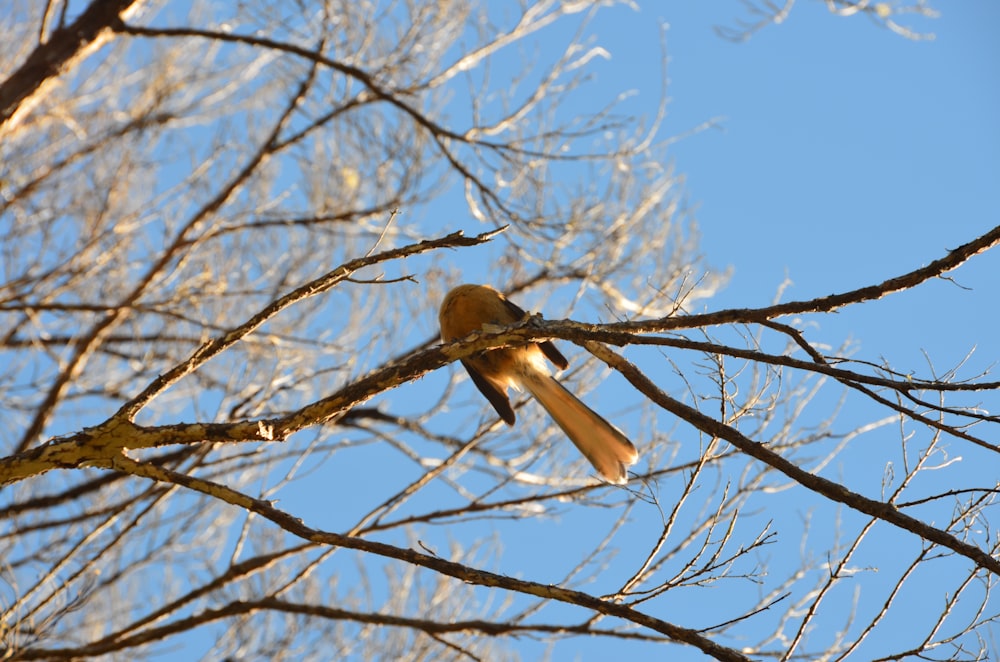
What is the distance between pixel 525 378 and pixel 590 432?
50cm

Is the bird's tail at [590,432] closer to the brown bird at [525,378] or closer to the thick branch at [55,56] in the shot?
the brown bird at [525,378]

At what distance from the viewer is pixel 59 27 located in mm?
4164

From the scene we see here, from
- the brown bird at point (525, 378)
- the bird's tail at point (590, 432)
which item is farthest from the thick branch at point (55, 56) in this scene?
the bird's tail at point (590, 432)

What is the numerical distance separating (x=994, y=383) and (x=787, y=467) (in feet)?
1.35

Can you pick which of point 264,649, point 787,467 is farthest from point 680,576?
point 264,649

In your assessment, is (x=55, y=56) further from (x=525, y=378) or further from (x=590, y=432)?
(x=590, y=432)

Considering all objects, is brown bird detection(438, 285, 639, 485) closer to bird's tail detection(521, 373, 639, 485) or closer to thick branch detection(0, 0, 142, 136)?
bird's tail detection(521, 373, 639, 485)

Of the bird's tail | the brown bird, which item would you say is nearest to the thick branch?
the brown bird

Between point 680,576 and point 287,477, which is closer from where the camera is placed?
point 680,576

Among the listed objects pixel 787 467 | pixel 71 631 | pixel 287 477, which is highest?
pixel 71 631

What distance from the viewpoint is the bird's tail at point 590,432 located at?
3.08 metres

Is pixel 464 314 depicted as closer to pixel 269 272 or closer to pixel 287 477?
pixel 287 477

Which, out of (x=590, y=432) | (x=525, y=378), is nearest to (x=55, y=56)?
(x=525, y=378)

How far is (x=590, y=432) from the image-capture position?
3197 millimetres
